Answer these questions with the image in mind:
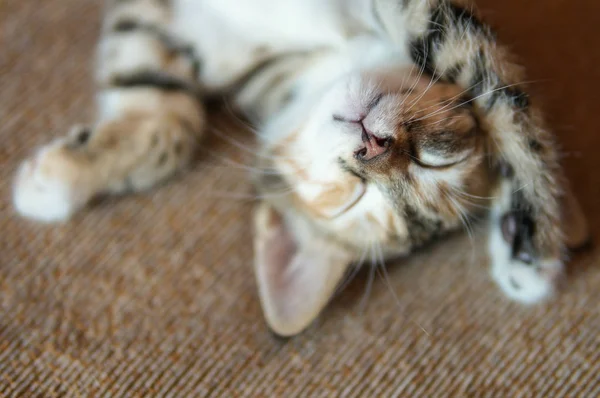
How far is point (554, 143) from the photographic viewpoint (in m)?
0.78

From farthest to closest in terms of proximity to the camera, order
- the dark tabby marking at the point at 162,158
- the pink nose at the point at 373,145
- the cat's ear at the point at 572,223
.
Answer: the dark tabby marking at the point at 162,158
the cat's ear at the point at 572,223
the pink nose at the point at 373,145

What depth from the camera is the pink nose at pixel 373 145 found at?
72 centimetres

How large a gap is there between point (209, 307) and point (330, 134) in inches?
14.6

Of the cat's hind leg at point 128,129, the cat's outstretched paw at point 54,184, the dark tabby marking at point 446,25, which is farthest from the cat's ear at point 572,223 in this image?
the cat's outstretched paw at point 54,184

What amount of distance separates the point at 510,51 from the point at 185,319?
67 cm

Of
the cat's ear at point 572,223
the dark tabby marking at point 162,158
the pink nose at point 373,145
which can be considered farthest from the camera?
the dark tabby marking at point 162,158

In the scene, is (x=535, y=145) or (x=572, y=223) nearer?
(x=535, y=145)

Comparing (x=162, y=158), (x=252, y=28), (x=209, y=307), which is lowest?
(x=209, y=307)

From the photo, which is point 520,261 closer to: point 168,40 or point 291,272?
point 291,272

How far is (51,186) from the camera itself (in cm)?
88

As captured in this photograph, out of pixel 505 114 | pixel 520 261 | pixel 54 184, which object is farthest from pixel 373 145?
pixel 54 184

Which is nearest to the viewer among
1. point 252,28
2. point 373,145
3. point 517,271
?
point 373,145

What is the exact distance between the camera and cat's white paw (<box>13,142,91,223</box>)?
0.87 metres

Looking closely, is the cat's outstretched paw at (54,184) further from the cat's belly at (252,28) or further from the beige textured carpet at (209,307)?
the cat's belly at (252,28)
